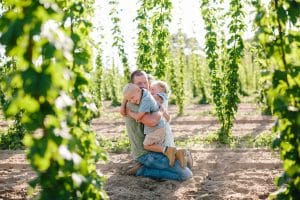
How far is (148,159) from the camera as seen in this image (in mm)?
6477

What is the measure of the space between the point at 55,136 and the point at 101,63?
17480 mm

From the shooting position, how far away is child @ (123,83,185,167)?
20.6 feet

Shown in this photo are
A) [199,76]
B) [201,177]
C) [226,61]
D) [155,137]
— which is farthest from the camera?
[199,76]

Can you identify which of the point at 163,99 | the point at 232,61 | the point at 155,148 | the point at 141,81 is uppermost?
the point at 232,61

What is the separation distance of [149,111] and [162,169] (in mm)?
863

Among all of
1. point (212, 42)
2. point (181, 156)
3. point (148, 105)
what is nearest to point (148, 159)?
point (181, 156)

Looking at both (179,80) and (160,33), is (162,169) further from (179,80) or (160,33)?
(179,80)

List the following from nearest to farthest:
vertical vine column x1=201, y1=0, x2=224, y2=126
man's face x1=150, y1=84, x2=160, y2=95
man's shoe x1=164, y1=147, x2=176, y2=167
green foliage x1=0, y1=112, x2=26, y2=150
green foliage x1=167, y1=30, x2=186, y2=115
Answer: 1. man's shoe x1=164, y1=147, x2=176, y2=167
2. man's face x1=150, y1=84, x2=160, y2=95
3. green foliage x1=0, y1=112, x2=26, y2=150
4. vertical vine column x1=201, y1=0, x2=224, y2=126
5. green foliage x1=167, y1=30, x2=186, y2=115

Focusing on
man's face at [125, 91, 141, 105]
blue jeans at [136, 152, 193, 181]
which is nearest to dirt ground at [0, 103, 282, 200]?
blue jeans at [136, 152, 193, 181]

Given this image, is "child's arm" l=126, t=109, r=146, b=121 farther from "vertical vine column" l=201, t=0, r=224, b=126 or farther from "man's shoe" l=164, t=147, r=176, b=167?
"vertical vine column" l=201, t=0, r=224, b=126

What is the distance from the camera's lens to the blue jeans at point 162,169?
6.42m

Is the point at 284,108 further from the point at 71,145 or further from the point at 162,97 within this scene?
the point at 162,97

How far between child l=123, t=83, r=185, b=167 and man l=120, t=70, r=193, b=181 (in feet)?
0.31

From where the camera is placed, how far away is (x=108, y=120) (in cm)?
1559
